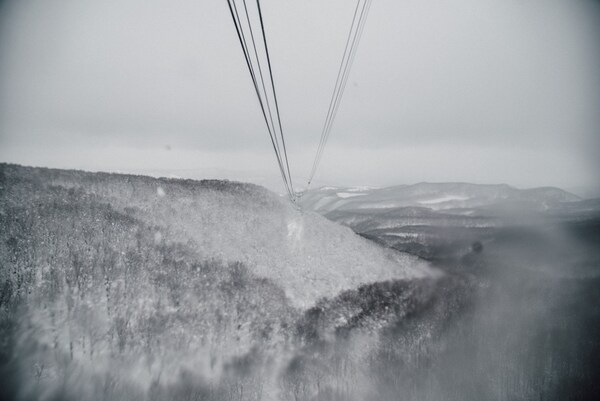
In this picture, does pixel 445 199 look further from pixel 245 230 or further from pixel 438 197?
pixel 245 230

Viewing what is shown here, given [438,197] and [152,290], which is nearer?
[152,290]

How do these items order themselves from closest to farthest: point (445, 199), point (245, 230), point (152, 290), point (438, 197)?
point (152, 290)
point (245, 230)
point (445, 199)
point (438, 197)

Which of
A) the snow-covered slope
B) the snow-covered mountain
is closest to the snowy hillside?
the snow-covered slope

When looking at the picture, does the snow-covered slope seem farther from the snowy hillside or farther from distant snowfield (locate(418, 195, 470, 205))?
distant snowfield (locate(418, 195, 470, 205))

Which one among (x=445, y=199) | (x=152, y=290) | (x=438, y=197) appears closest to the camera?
(x=152, y=290)

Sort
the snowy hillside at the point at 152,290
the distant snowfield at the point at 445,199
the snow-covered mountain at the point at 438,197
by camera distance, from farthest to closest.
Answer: the distant snowfield at the point at 445,199 → the snow-covered mountain at the point at 438,197 → the snowy hillside at the point at 152,290

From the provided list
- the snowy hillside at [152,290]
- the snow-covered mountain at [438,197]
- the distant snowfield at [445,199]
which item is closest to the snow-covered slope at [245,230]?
the snowy hillside at [152,290]

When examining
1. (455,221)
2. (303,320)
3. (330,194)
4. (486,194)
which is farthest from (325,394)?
(486,194)

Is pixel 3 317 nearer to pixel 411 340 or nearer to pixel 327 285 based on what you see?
pixel 327 285

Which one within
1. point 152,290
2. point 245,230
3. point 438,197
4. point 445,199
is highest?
point 438,197

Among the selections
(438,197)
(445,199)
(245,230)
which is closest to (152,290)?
(245,230)

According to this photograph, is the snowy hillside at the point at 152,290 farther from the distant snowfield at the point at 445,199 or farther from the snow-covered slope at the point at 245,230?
the distant snowfield at the point at 445,199
